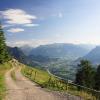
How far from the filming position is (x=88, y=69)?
8225cm

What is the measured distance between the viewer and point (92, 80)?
81.4 m

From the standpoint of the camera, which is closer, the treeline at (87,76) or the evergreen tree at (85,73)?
the treeline at (87,76)

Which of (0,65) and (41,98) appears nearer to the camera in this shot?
(41,98)

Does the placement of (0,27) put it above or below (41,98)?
above

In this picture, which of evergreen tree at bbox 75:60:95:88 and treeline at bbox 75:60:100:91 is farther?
evergreen tree at bbox 75:60:95:88

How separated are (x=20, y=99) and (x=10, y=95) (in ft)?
8.54

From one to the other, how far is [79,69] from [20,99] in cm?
6143

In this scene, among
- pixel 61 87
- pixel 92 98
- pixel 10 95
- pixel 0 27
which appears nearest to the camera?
pixel 92 98

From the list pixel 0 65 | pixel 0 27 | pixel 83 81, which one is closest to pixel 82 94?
pixel 83 81

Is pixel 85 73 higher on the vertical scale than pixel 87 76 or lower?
higher

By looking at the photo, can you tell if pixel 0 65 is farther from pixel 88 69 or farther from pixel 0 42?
pixel 88 69

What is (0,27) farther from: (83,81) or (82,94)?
(82,94)

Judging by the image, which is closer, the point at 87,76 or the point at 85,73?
the point at 87,76

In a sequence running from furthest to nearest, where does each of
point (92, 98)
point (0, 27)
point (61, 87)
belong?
point (0, 27), point (61, 87), point (92, 98)
